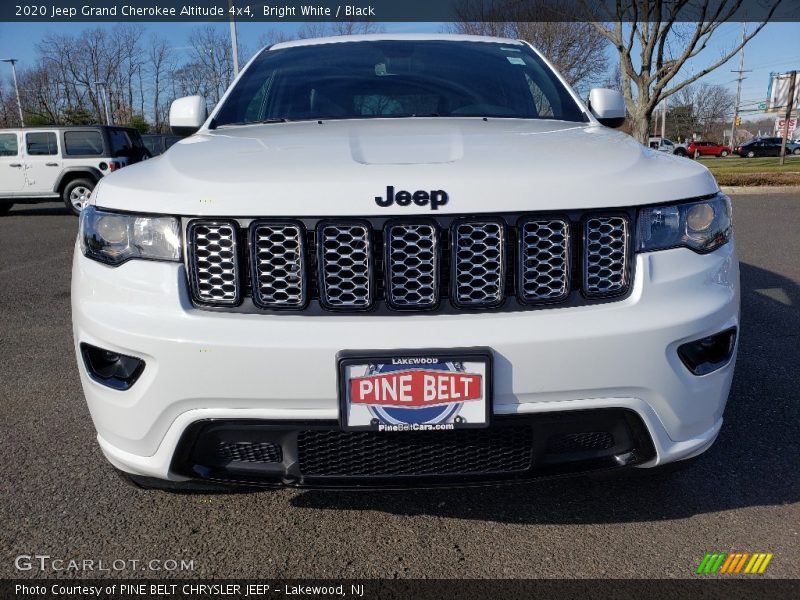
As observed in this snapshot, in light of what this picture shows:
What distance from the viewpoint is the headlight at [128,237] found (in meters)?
1.71

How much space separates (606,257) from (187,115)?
2116mm

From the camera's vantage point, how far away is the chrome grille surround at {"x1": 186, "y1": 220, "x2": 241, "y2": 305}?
5.52 ft

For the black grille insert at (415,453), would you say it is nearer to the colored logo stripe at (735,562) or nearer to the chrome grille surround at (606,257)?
the chrome grille surround at (606,257)

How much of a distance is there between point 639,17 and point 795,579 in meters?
16.5

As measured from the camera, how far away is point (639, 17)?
1576cm

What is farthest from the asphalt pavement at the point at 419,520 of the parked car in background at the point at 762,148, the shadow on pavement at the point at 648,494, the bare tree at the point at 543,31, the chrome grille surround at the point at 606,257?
the parked car in background at the point at 762,148

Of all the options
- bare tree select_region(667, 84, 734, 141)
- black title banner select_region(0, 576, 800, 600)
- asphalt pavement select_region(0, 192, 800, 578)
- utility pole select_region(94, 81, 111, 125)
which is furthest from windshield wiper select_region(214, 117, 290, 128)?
bare tree select_region(667, 84, 734, 141)

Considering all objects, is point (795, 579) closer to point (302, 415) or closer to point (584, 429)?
point (584, 429)

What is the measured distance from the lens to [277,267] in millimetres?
1684

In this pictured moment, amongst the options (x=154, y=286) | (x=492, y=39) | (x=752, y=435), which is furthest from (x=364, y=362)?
(x=492, y=39)

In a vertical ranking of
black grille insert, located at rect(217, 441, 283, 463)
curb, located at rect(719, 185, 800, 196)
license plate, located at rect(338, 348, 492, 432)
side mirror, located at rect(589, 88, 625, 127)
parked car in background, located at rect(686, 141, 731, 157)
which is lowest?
parked car in background, located at rect(686, 141, 731, 157)

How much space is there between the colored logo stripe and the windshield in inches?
69.2

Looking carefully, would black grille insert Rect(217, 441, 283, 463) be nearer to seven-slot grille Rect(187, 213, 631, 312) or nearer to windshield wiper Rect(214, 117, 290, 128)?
seven-slot grille Rect(187, 213, 631, 312)

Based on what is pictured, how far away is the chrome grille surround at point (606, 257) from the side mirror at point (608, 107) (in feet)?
4.52
